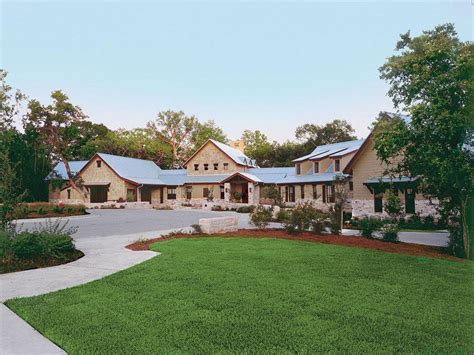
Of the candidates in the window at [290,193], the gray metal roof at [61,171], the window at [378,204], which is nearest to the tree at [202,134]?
the gray metal roof at [61,171]

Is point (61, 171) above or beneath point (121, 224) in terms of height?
above

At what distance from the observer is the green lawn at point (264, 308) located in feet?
14.2

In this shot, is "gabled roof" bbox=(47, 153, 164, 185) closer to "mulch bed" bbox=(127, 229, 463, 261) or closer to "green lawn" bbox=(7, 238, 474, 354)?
"mulch bed" bbox=(127, 229, 463, 261)

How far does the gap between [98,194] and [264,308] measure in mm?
46530

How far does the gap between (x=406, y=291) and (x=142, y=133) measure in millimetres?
65398

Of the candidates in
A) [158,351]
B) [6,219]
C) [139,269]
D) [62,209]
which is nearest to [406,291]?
[158,351]

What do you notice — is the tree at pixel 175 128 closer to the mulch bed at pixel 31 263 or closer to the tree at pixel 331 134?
the tree at pixel 331 134

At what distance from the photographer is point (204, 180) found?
47281 millimetres

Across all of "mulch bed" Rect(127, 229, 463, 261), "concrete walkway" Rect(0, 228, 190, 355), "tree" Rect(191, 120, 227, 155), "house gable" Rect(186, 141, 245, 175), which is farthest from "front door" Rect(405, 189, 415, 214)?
"tree" Rect(191, 120, 227, 155)

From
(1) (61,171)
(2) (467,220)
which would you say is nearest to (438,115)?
(2) (467,220)

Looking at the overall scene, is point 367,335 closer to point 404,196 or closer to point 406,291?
point 406,291

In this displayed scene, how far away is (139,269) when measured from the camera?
328 inches

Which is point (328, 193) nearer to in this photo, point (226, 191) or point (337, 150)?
point (337, 150)

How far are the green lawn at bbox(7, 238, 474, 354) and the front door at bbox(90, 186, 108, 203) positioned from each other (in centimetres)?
4178
